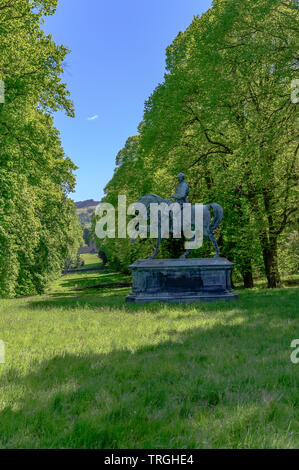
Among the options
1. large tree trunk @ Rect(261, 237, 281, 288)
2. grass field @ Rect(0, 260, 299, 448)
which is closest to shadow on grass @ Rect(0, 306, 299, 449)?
grass field @ Rect(0, 260, 299, 448)

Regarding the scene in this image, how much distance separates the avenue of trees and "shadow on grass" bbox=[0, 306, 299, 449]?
1095 cm

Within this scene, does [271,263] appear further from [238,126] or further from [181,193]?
[181,193]

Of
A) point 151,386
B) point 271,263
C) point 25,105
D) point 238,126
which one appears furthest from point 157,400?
point 238,126

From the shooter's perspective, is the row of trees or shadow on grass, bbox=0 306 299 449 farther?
the row of trees

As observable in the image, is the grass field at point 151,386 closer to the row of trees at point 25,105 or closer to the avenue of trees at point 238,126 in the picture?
the row of trees at point 25,105

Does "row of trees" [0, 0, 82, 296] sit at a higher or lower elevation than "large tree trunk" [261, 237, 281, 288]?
higher

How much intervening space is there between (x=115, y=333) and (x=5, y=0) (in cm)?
1378

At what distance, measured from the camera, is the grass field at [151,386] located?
8.63ft

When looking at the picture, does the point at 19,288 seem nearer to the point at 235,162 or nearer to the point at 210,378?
the point at 235,162

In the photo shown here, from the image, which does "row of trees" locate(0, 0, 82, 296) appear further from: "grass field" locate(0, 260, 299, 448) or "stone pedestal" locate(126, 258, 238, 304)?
"grass field" locate(0, 260, 299, 448)

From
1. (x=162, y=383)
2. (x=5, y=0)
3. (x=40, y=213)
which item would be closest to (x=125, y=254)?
(x=40, y=213)

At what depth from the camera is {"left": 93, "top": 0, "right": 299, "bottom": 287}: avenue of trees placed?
12648 millimetres

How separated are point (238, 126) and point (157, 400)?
51.8 ft
